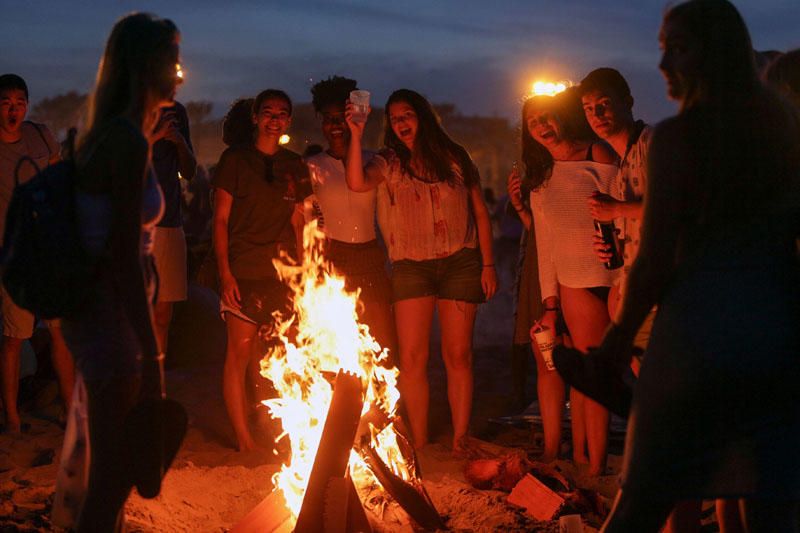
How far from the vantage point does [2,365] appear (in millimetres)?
6578

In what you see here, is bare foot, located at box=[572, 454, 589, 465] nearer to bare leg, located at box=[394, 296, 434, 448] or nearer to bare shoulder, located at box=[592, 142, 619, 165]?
bare leg, located at box=[394, 296, 434, 448]

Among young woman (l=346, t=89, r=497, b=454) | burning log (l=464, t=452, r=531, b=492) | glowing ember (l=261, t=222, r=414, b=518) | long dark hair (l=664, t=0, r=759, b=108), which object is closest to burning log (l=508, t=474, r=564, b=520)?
burning log (l=464, t=452, r=531, b=492)

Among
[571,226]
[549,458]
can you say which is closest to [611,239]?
[571,226]

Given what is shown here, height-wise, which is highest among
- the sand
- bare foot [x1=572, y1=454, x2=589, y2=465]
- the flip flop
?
the flip flop

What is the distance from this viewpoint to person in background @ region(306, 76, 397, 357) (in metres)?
6.33

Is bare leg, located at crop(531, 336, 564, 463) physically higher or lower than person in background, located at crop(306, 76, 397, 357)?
lower

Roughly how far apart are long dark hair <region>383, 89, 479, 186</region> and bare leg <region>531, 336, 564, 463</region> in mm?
1346

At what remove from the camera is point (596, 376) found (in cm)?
297

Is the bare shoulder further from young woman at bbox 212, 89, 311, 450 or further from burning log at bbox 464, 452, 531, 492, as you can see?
young woman at bbox 212, 89, 311, 450

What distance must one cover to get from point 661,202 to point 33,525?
11.1 ft

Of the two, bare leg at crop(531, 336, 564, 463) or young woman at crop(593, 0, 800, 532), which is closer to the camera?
young woman at crop(593, 0, 800, 532)

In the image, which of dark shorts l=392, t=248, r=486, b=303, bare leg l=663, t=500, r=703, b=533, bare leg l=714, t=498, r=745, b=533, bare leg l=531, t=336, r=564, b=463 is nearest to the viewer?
bare leg l=714, t=498, r=745, b=533

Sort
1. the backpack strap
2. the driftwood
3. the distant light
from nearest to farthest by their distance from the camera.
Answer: the driftwood, the distant light, the backpack strap

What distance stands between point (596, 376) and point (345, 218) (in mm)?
3608
